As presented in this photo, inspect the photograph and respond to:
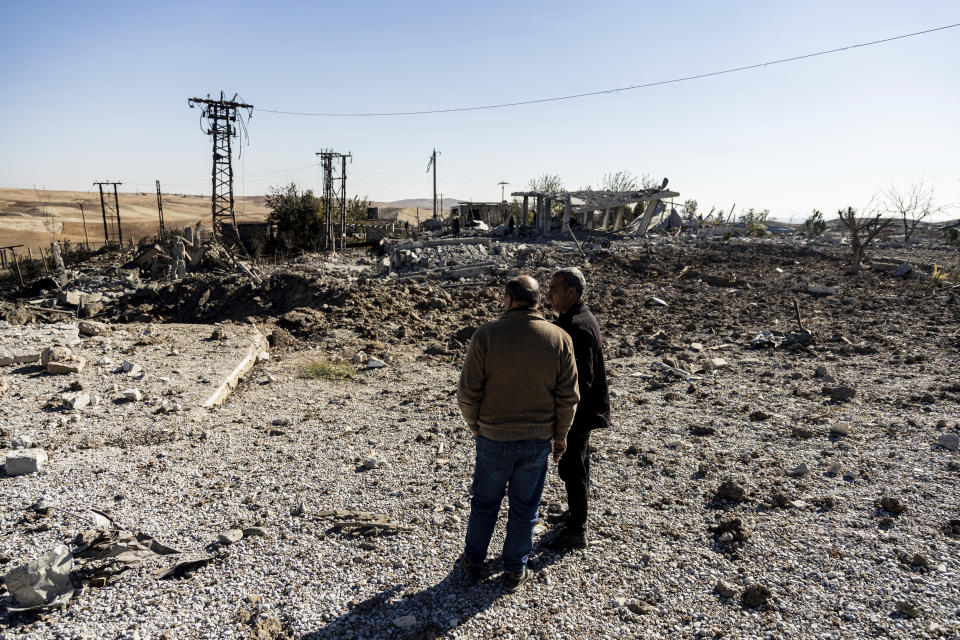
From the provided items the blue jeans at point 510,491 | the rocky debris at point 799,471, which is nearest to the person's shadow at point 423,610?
the blue jeans at point 510,491

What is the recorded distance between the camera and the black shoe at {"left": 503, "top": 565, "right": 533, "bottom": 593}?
3.11 meters

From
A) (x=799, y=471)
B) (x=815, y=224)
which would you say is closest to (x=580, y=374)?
(x=799, y=471)

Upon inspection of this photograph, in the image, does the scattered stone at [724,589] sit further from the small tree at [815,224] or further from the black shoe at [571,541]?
the small tree at [815,224]

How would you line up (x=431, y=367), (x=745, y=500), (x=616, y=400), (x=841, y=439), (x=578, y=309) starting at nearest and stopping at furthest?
(x=578, y=309) < (x=745, y=500) < (x=841, y=439) < (x=616, y=400) < (x=431, y=367)

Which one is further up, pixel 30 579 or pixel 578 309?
pixel 578 309

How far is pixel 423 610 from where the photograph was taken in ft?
9.68

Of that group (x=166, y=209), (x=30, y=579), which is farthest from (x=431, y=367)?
(x=166, y=209)

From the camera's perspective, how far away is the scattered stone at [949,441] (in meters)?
4.89

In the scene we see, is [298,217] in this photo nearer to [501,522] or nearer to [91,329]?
[91,329]

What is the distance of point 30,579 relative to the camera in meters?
2.84

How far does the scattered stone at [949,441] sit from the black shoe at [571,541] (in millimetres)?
3853

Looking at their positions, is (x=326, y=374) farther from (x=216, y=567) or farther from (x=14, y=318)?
(x=14, y=318)

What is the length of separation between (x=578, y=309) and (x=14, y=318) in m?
11.7

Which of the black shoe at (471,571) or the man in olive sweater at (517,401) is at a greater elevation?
the man in olive sweater at (517,401)
